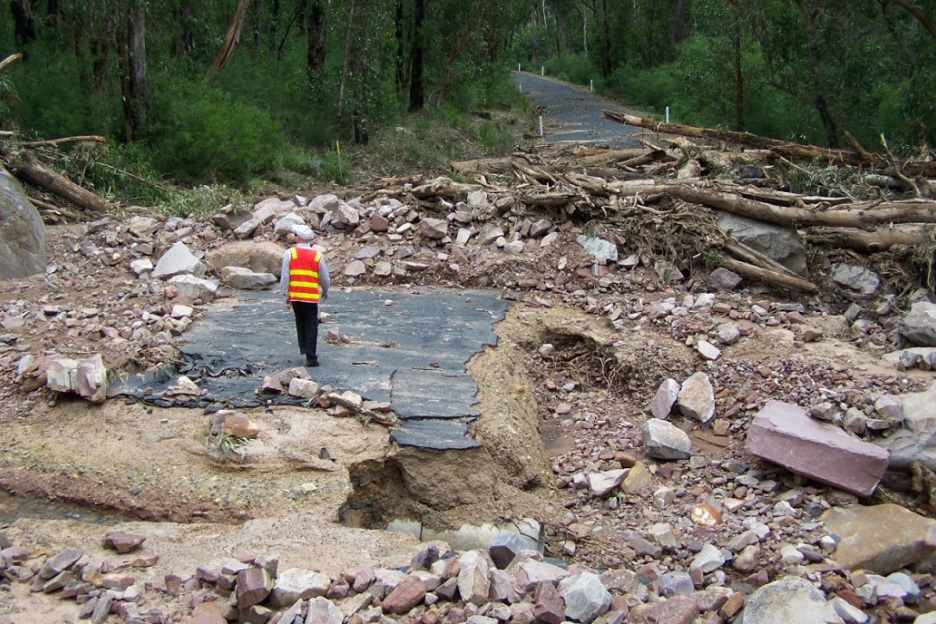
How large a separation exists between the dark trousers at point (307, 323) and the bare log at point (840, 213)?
5.22m

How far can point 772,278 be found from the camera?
8.88 metres

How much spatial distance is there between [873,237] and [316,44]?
14.2m

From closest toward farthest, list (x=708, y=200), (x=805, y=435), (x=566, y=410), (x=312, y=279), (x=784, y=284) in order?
(x=805, y=435)
(x=312, y=279)
(x=566, y=410)
(x=784, y=284)
(x=708, y=200)

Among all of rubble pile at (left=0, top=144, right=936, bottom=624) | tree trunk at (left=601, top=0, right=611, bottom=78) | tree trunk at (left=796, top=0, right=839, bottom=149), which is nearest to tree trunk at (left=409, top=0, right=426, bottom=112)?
tree trunk at (left=796, top=0, right=839, bottom=149)

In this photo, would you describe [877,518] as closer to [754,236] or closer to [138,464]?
[754,236]

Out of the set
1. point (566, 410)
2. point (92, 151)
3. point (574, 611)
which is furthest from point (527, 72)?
point (574, 611)

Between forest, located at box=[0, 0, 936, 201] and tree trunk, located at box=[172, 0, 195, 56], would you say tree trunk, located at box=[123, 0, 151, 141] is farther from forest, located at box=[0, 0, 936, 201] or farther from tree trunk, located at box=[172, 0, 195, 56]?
tree trunk, located at box=[172, 0, 195, 56]

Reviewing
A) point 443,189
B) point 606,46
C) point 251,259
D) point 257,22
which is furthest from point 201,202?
point 606,46

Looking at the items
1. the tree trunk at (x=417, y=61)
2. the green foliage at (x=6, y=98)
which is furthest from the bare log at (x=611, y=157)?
the tree trunk at (x=417, y=61)

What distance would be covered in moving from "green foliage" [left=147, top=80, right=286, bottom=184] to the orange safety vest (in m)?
8.80

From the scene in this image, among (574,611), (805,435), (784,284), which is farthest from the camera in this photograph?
(784,284)

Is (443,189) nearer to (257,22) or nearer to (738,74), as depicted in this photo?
(738,74)

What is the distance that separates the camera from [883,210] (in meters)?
9.27

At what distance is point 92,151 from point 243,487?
28.6 feet
